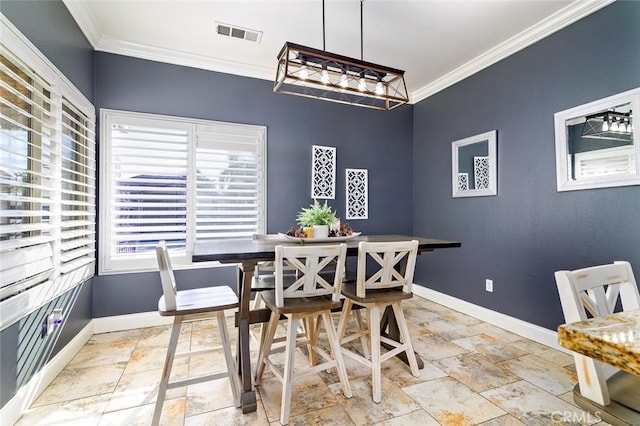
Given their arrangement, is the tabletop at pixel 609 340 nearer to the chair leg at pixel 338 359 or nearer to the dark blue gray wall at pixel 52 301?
the chair leg at pixel 338 359

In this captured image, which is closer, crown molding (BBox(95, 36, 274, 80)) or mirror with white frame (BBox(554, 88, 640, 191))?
mirror with white frame (BBox(554, 88, 640, 191))

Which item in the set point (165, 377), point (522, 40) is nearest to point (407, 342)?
point (165, 377)

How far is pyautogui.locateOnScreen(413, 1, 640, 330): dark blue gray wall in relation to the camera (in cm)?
229

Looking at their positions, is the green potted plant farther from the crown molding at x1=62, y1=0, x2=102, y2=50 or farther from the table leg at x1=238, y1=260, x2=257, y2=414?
the crown molding at x1=62, y1=0, x2=102, y2=50

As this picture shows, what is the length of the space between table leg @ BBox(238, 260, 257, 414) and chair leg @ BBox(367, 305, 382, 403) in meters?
0.74

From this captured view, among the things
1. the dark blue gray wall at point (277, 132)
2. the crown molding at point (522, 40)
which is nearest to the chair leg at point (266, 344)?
the dark blue gray wall at point (277, 132)

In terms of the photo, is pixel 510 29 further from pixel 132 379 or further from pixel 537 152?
pixel 132 379

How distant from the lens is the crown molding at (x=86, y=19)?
2389mm

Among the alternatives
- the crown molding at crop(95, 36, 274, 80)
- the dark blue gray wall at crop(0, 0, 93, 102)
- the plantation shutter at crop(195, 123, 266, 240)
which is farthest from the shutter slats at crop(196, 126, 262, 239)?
the dark blue gray wall at crop(0, 0, 93, 102)

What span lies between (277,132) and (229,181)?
2.73 feet

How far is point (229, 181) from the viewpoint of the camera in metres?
3.45

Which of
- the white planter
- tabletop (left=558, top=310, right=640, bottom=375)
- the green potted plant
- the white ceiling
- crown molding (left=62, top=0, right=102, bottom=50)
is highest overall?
the white ceiling

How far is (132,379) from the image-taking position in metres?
2.15

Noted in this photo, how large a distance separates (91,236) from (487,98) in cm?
428
